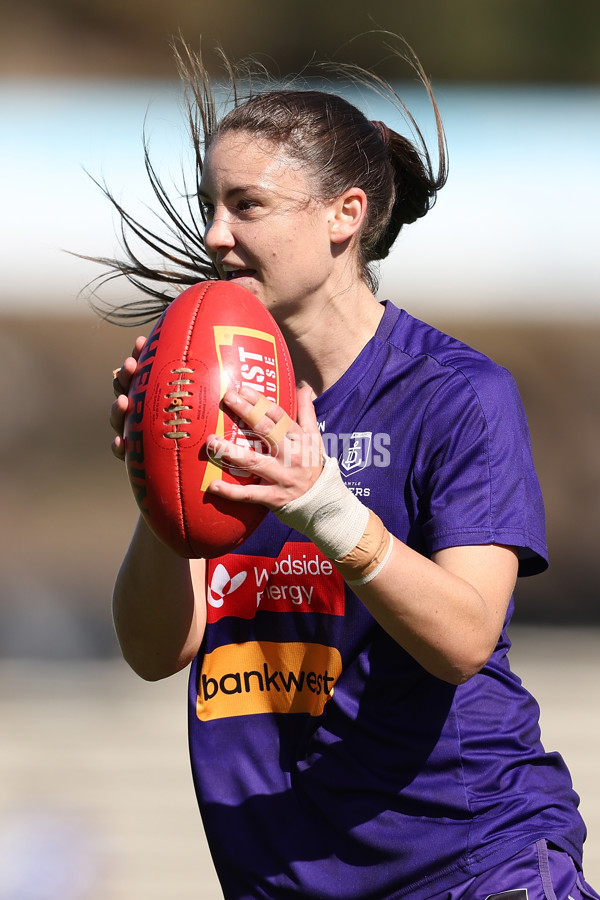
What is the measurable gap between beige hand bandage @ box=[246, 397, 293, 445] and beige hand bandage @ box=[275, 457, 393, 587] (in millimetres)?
91

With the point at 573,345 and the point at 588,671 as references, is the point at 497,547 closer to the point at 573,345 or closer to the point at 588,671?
the point at 588,671

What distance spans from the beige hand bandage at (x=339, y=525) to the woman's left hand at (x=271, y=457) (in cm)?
2

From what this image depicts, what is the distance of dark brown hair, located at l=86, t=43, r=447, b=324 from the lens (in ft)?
7.99

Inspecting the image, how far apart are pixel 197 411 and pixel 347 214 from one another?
0.76m

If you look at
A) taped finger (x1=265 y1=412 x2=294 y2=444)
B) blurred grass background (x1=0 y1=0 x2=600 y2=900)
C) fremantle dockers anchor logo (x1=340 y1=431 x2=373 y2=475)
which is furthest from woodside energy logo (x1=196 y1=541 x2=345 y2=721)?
blurred grass background (x1=0 y1=0 x2=600 y2=900)

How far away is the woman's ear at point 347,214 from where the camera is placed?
243 centimetres

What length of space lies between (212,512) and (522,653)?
649cm

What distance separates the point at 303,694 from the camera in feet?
7.50

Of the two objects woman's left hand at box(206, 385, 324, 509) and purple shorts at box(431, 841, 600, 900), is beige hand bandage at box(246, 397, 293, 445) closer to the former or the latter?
woman's left hand at box(206, 385, 324, 509)

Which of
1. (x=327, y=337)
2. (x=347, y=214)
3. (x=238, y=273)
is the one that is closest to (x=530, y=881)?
(x=327, y=337)

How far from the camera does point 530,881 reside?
2066 mm

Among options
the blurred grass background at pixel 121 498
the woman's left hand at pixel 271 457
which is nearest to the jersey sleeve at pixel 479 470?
the woman's left hand at pixel 271 457

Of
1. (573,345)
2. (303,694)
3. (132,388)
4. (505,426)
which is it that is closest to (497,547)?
(505,426)

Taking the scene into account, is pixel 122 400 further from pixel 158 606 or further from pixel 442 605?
pixel 442 605
